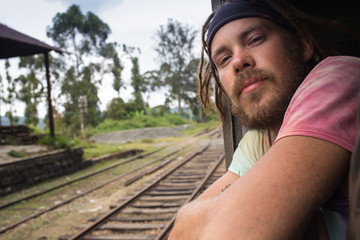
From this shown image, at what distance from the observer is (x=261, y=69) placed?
48.3 inches

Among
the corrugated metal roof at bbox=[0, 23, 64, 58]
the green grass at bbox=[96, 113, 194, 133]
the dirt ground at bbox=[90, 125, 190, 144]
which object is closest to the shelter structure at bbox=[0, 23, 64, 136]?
the corrugated metal roof at bbox=[0, 23, 64, 58]

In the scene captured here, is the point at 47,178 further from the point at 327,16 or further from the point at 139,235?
the point at 327,16

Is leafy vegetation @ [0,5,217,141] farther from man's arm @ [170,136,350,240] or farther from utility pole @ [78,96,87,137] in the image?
man's arm @ [170,136,350,240]

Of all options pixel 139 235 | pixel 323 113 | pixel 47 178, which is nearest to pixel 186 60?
pixel 47 178

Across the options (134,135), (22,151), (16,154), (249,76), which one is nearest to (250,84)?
(249,76)

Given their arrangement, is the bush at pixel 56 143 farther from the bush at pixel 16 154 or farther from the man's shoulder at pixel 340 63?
the man's shoulder at pixel 340 63

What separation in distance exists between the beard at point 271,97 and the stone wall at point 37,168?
328 inches

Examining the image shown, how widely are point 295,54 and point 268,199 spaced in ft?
2.82

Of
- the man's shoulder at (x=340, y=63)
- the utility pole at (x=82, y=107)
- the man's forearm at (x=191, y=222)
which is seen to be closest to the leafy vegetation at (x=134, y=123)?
the utility pole at (x=82, y=107)

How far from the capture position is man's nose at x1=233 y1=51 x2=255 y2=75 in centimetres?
126

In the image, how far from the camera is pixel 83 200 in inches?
257

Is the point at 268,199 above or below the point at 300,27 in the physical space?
below

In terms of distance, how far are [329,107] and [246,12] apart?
742 millimetres

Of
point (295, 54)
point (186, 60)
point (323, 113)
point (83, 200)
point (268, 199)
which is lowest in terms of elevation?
point (83, 200)
